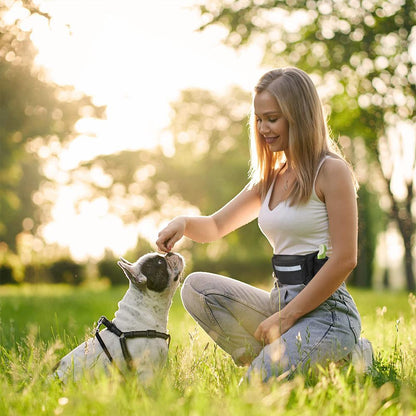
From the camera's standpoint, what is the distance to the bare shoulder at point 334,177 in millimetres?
4082

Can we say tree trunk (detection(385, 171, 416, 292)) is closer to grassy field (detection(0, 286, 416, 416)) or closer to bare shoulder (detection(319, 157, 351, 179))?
grassy field (detection(0, 286, 416, 416))

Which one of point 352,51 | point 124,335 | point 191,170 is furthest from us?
point 191,170

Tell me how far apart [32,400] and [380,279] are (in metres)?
38.0

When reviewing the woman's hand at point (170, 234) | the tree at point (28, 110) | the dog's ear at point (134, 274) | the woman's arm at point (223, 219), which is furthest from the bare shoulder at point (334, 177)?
the tree at point (28, 110)

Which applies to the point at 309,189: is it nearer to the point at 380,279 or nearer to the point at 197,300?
the point at 197,300

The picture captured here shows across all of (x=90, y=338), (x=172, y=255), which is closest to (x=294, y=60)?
(x=172, y=255)

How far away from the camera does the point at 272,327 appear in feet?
13.5

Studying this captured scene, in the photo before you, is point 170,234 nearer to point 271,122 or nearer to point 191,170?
point 271,122

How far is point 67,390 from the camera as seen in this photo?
10.5ft

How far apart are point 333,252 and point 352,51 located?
410 inches

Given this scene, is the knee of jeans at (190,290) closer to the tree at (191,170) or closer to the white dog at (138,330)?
the white dog at (138,330)

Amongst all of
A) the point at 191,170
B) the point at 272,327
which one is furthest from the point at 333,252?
the point at 191,170

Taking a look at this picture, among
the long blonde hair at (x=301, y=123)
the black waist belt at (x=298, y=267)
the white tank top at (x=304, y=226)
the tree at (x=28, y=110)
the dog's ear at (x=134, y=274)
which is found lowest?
the black waist belt at (x=298, y=267)

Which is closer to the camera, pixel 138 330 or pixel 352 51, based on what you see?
pixel 138 330
